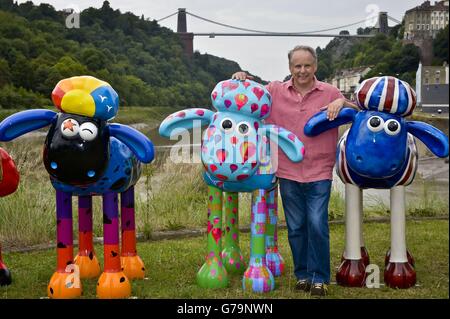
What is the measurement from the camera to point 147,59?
19422 mm

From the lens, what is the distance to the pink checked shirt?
160 inches

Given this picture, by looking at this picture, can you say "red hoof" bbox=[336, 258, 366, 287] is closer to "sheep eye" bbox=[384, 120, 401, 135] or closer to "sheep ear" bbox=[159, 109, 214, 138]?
"sheep eye" bbox=[384, 120, 401, 135]

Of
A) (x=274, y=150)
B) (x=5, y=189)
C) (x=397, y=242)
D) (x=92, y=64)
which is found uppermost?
(x=92, y=64)

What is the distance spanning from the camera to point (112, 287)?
3.95m

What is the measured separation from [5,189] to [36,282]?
0.73 meters

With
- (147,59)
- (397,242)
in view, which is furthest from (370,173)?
(147,59)

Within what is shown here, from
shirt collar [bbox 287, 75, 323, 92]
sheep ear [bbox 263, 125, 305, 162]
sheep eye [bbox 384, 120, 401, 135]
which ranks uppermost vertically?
shirt collar [bbox 287, 75, 323, 92]

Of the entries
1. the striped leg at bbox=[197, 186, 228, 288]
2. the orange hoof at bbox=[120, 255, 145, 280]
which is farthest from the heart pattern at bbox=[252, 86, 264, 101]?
the orange hoof at bbox=[120, 255, 145, 280]

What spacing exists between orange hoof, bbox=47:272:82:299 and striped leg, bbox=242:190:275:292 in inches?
43.9

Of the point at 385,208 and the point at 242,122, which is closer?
the point at 242,122

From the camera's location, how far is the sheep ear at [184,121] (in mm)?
4172
